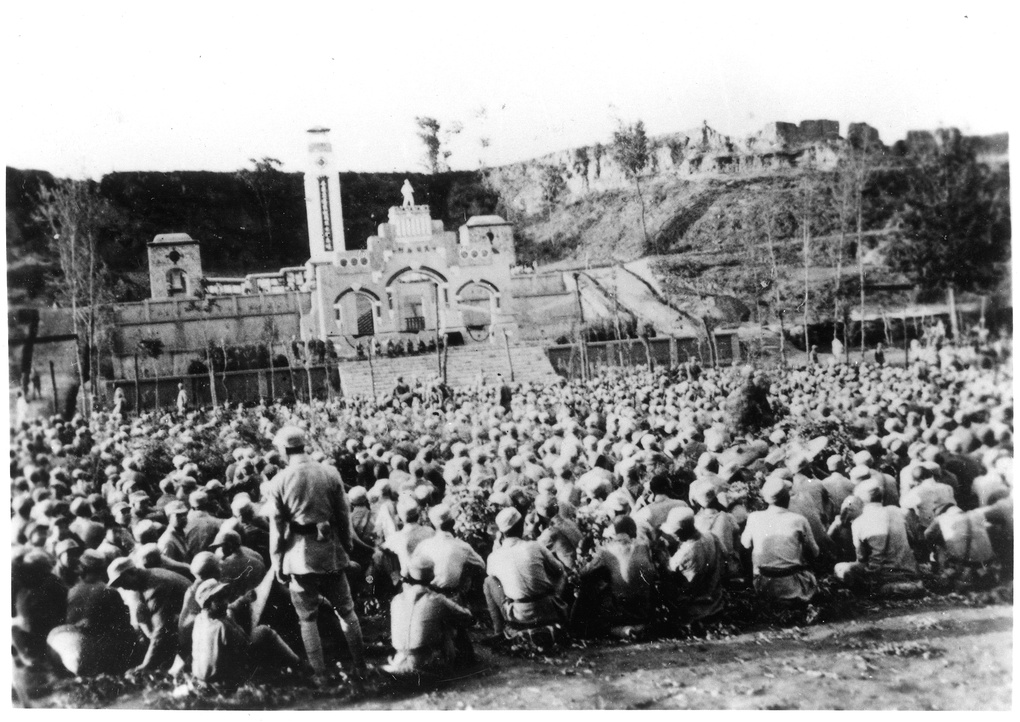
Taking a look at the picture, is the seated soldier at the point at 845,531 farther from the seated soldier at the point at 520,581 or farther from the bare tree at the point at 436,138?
the bare tree at the point at 436,138

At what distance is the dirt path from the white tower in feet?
9.64

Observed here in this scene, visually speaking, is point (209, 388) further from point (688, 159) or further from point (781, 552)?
point (781, 552)

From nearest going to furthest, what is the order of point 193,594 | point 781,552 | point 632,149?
point 193,594
point 781,552
point 632,149

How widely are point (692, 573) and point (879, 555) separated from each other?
1.21 metres

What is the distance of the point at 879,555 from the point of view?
18.0 ft

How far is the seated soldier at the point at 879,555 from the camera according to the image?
18.0 ft

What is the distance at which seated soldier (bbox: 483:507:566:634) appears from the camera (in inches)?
206

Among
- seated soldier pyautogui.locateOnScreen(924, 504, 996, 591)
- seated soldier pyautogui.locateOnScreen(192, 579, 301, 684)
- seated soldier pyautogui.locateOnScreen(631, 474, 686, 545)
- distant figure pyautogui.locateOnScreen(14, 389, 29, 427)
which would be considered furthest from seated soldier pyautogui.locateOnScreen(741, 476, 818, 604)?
distant figure pyautogui.locateOnScreen(14, 389, 29, 427)

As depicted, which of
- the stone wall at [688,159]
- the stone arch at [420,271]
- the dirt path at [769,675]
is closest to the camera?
the dirt path at [769,675]

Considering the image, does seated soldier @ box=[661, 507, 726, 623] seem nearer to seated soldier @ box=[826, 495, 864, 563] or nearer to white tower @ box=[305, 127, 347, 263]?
seated soldier @ box=[826, 495, 864, 563]

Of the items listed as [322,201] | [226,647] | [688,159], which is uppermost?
[688,159]

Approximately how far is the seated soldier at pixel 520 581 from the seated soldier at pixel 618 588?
143 millimetres

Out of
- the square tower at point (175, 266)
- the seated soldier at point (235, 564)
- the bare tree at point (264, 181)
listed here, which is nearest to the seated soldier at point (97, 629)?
the seated soldier at point (235, 564)

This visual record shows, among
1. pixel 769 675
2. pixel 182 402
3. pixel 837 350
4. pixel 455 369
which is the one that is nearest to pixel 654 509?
pixel 769 675
